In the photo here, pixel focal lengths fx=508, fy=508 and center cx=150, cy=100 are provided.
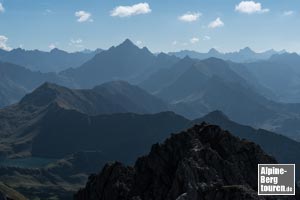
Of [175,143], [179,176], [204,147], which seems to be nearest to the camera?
[179,176]

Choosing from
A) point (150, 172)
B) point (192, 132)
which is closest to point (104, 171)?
point (150, 172)

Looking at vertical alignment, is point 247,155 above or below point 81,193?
above

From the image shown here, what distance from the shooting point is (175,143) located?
11338 cm

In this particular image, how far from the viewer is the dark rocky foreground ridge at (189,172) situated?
92750 mm

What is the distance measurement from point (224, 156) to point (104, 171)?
1136 inches

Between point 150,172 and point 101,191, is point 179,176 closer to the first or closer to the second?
point 150,172

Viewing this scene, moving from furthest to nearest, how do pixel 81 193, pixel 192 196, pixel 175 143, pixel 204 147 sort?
pixel 81 193
pixel 175 143
pixel 204 147
pixel 192 196

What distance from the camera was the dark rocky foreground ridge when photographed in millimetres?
92750

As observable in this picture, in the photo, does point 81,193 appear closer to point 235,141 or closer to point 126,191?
point 126,191

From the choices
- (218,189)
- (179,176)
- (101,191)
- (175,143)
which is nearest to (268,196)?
(218,189)

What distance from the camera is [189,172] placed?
312ft

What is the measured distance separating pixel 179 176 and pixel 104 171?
28927 mm

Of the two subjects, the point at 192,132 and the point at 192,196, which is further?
the point at 192,132

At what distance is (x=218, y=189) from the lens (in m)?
90.5
